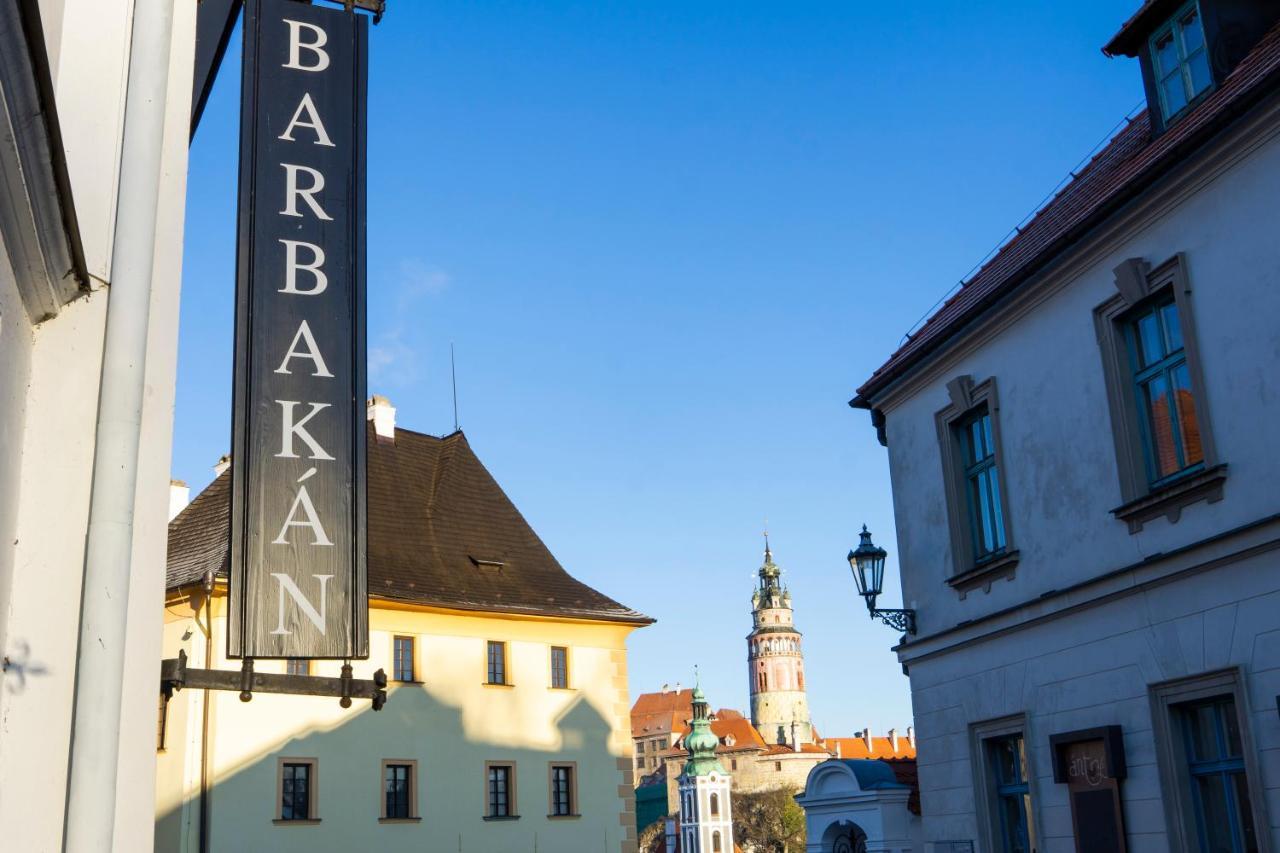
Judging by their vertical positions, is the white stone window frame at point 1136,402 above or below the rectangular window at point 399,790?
above

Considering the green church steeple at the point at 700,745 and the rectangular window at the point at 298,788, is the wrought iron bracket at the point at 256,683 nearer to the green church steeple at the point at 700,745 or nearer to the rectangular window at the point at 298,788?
the rectangular window at the point at 298,788

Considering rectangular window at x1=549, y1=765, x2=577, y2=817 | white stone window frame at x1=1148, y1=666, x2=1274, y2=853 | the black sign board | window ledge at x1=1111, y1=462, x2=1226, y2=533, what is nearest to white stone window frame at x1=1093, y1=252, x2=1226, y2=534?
window ledge at x1=1111, y1=462, x2=1226, y2=533

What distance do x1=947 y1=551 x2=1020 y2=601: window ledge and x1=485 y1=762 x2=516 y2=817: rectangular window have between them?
18.7 m

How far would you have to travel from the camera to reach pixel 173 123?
18.4 feet

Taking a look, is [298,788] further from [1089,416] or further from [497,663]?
[1089,416]

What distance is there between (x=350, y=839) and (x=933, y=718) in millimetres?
17164

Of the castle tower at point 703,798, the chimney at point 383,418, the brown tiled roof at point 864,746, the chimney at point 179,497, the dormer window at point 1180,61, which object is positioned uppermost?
the chimney at point 383,418

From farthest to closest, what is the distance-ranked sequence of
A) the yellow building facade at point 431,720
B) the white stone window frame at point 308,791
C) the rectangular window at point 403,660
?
the rectangular window at point 403,660, the white stone window frame at point 308,791, the yellow building facade at point 431,720

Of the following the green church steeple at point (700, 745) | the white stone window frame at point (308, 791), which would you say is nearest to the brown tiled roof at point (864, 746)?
the green church steeple at point (700, 745)

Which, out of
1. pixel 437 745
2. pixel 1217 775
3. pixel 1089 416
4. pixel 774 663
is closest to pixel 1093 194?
pixel 1089 416

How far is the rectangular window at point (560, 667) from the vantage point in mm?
32375

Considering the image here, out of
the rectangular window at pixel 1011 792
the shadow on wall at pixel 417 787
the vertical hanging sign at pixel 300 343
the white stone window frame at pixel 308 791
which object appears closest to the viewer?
the vertical hanging sign at pixel 300 343

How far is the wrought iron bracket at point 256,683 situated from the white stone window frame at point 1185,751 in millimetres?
6524

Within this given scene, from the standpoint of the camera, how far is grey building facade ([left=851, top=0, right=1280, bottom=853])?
9.87 meters
